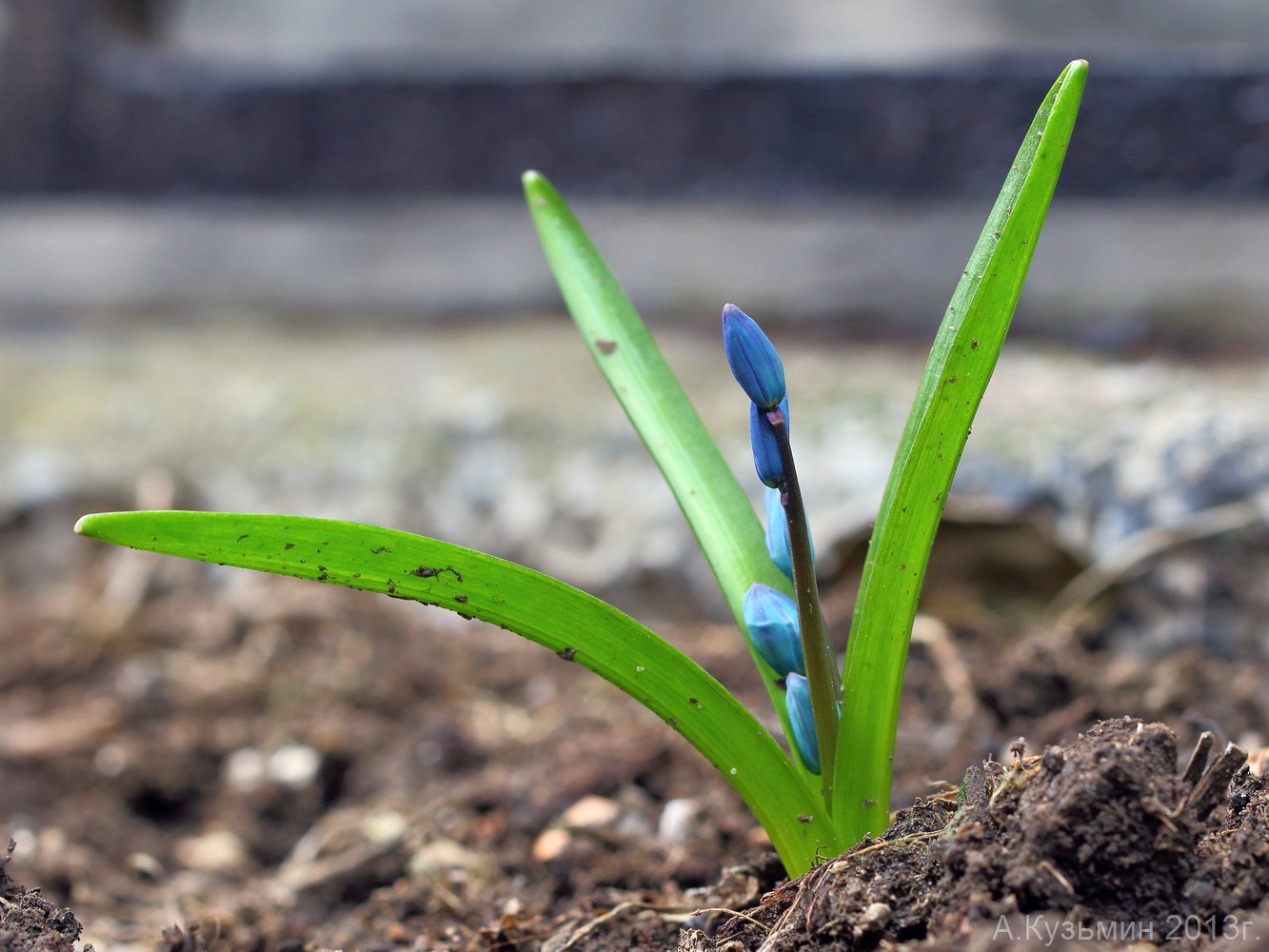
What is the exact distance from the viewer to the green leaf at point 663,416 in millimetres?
871

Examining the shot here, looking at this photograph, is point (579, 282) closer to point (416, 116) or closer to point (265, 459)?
point (265, 459)

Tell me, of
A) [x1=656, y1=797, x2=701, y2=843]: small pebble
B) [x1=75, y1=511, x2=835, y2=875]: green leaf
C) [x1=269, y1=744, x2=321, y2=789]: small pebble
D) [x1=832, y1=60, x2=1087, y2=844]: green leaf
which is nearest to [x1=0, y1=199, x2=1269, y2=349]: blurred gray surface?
Result: [x1=269, y1=744, x2=321, y2=789]: small pebble

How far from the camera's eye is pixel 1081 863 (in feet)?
2.18

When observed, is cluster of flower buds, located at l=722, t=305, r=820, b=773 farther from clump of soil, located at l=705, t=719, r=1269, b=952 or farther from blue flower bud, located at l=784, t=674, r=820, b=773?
clump of soil, located at l=705, t=719, r=1269, b=952

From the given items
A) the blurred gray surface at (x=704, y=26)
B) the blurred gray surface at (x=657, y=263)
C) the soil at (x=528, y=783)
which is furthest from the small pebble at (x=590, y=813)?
the blurred gray surface at (x=704, y=26)

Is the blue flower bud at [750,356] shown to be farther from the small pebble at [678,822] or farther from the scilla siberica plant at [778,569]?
the small pebble at [678,822]

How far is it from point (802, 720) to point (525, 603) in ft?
0.79

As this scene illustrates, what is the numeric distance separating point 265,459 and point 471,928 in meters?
1.51

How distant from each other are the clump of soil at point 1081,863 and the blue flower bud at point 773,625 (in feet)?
0.54

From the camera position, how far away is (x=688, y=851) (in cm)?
112

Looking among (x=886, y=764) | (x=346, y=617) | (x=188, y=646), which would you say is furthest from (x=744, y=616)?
(x=188, y=646)

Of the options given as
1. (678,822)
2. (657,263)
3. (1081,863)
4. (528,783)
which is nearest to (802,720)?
(1081,863)

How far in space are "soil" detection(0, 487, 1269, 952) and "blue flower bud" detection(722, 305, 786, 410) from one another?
31cm

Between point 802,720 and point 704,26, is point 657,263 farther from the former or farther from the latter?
point 802,720
